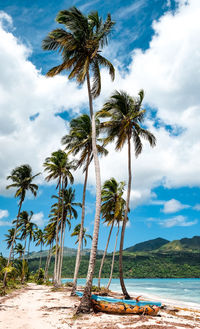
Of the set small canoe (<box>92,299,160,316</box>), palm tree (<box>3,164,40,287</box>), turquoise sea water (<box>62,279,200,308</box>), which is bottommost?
turquoise sea water (<box>62,279,200,308</box>)

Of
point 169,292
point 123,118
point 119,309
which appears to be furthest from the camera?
point 169,292

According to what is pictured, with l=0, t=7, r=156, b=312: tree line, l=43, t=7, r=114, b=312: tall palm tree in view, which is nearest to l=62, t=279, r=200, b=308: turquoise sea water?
l=0, t=7, r=156, b=312: tree line

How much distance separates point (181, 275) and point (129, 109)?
104375 millimetres

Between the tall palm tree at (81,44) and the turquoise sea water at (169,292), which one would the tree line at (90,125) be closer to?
the tall palm tree at (81,44)

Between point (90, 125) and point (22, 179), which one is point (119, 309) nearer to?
point (90, 125)

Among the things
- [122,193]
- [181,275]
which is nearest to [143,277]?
[181,275]

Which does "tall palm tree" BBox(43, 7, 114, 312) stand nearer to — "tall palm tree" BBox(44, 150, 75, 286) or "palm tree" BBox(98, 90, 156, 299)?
"palm tree" BBox(98, 90, 156, 299)

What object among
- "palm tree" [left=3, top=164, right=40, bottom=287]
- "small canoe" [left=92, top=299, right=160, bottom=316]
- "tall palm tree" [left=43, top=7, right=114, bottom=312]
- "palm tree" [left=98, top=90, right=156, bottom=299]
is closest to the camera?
"small canoe" [left=92, top=299, right=160, bottom=316]

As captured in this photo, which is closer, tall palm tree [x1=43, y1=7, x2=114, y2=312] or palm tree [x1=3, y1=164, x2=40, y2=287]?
tall palm tree [x1=43, y1=7, x2=114, y2=312]

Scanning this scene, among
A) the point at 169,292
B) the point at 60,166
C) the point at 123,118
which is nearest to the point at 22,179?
the point at 60,166

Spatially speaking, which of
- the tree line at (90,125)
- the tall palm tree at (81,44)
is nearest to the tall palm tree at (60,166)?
the tree line at (90,125)

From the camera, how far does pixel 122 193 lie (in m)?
22.2

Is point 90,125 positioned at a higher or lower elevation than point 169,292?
higher

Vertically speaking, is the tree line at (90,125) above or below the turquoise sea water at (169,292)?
above
